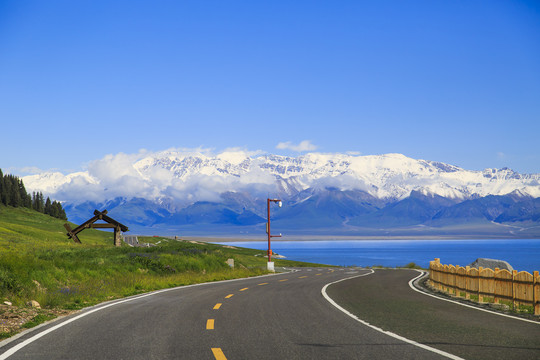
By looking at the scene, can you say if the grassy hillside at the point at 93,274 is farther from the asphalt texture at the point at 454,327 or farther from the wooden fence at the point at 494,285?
the wooden fence at the point at 494,285

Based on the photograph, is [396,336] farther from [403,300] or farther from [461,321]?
[403,300]

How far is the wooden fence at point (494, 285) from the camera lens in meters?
17.1

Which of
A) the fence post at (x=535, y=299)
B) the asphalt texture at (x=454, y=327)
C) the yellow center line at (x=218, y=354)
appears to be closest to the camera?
the yellow center line at (x=218, y=354)

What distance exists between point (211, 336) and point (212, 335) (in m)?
0.13

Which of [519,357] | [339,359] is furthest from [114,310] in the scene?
[519,357]

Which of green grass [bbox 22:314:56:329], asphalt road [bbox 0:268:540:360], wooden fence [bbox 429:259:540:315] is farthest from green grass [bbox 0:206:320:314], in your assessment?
wooden fence [bbox 429:259:540:315]

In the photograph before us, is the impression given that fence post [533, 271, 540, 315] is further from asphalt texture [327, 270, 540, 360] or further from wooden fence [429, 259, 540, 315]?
asphalt texture [327, 270, 540, 360]

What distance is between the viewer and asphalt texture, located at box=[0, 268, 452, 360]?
10141 millimetres

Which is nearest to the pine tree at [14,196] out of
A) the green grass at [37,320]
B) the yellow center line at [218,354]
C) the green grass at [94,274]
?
the green grass at [94,274]

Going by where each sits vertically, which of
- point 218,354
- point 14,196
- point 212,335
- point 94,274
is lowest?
point 94,274

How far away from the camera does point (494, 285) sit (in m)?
20.1

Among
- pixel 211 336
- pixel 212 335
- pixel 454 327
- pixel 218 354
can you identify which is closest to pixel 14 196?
pixel 212 335

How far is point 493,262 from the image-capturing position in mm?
38156

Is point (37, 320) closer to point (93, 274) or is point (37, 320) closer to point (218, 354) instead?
point (218, 354)
